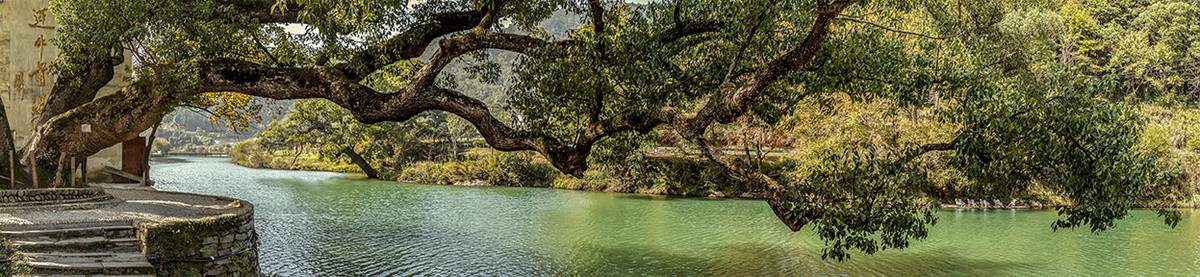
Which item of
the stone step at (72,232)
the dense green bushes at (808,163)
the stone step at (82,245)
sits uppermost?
the dense green bushes at (808,163)

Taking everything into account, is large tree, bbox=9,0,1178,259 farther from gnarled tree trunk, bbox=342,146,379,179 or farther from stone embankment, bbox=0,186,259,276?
gnarled tree trunk, bbox=342,146,379,179

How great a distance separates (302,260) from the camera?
33.3ft

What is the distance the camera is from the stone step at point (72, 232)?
6.43m

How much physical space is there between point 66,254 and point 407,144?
24.4 m

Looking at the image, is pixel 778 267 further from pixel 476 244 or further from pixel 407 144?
Answer: pixel 407 144

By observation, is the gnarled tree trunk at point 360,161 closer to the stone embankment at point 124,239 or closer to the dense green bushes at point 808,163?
the dense green bushes at point 808,163

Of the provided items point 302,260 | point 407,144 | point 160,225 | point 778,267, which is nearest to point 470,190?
point 407,144

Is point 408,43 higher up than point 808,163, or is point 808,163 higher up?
point 408,43

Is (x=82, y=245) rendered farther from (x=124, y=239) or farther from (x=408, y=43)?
(x=408, y=43)

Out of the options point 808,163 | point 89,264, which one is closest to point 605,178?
point 808,163

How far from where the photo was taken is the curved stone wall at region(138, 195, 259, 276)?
6.60 metres

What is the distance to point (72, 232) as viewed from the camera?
657 centimetres

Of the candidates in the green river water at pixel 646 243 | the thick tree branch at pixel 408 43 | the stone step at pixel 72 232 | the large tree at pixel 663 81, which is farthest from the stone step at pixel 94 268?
the thick tree branch at pixel 408 43

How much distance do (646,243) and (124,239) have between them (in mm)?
8100
